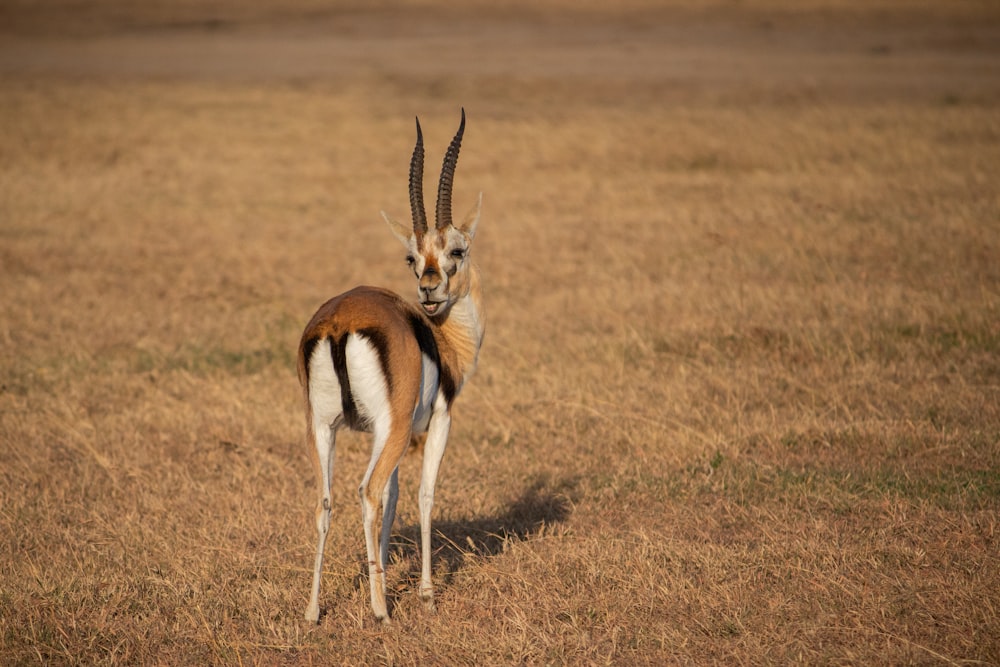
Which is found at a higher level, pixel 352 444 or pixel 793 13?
pixel 793 13

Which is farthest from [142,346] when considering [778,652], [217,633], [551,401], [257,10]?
[257,10]

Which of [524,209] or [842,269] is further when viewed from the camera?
[524,209]

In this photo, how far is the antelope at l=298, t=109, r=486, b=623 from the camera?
4836mm

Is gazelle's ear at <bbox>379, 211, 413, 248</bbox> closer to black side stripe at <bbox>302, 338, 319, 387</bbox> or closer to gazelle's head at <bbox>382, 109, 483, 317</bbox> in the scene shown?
gazelle's head at <bbox>382, 109, 483, 317</bbox>

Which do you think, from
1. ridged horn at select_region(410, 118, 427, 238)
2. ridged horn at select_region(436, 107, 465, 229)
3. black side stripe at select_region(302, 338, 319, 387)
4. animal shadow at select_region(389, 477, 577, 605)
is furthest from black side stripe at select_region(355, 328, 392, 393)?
animal shadow at select_region(389, 477, 577, 605)

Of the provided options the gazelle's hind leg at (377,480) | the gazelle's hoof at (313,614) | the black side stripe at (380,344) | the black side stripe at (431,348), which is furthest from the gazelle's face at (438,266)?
the gazelle's hoof at (313,614)

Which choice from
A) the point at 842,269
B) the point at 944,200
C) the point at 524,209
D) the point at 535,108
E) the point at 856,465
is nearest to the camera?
the point at 856,465

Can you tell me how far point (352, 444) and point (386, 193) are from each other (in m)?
9.81

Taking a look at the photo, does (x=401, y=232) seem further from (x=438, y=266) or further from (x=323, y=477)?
(x=323, y=477)

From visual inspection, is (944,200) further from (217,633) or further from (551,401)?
(217,633)

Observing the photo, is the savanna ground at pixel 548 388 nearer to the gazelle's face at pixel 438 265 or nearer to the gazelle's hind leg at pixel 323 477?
the gazelle's hind leg at pixel 323 477

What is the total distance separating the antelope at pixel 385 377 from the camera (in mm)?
4836

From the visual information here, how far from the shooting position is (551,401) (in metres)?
8.56

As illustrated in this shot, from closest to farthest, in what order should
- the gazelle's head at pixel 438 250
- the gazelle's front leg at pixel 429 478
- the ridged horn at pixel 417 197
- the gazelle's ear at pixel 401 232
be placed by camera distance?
the gazelle's front leg at pixel 429 478
the gazelle's head at pixel 438 250
the ridged horn at pixel 417 197
the gazelle's ear at pixel 401 232
